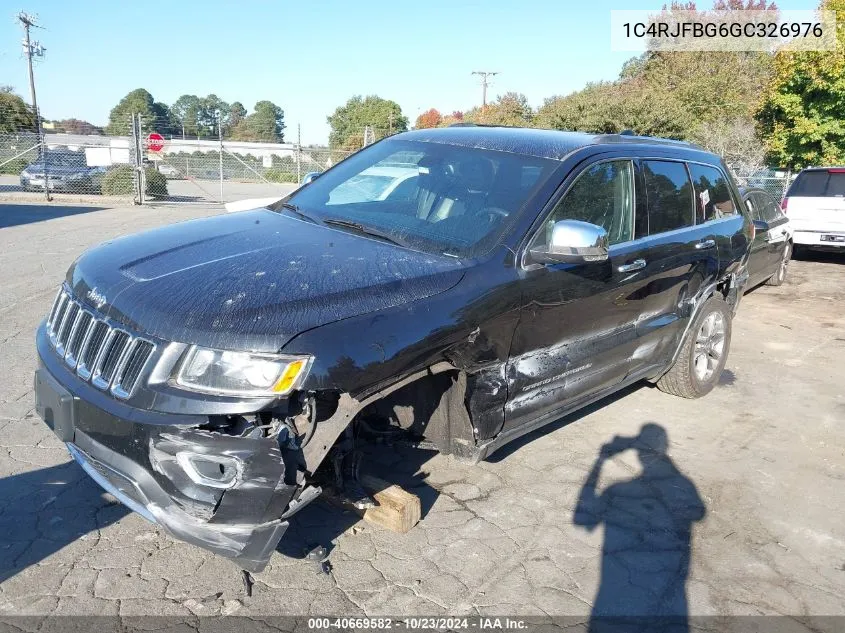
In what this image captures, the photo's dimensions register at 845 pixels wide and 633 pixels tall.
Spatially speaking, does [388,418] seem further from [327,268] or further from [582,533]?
[582,533]

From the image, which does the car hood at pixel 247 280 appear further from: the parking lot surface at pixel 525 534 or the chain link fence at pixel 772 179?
the chain link fence at pixel 772 179

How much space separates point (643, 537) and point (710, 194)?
2950 millimetres

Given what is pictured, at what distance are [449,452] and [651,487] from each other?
1.41 m

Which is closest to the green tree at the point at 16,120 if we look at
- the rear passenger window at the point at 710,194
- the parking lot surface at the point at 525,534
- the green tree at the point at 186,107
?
the parking lot surface at the point at 525,534

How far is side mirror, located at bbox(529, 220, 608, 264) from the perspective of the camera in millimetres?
3395

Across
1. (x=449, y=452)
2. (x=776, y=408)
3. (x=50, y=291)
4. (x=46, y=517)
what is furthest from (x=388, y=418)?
(x=50, y=291)

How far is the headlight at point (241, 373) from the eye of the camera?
253 cm

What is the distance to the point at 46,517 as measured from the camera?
339 cm

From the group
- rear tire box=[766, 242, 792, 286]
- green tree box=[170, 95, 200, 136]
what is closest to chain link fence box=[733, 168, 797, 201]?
rear tire box=[766, 242, 792, 286]

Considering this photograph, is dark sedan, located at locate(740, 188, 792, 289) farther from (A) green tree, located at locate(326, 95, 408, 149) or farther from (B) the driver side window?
(A) green tree, located at locate(326, 95, 408, 149)

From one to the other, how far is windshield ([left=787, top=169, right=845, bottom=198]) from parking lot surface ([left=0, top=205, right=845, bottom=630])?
842cm

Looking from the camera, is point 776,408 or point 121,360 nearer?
point 121,360

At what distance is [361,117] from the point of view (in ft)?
250

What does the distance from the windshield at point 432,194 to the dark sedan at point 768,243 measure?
234 inches
